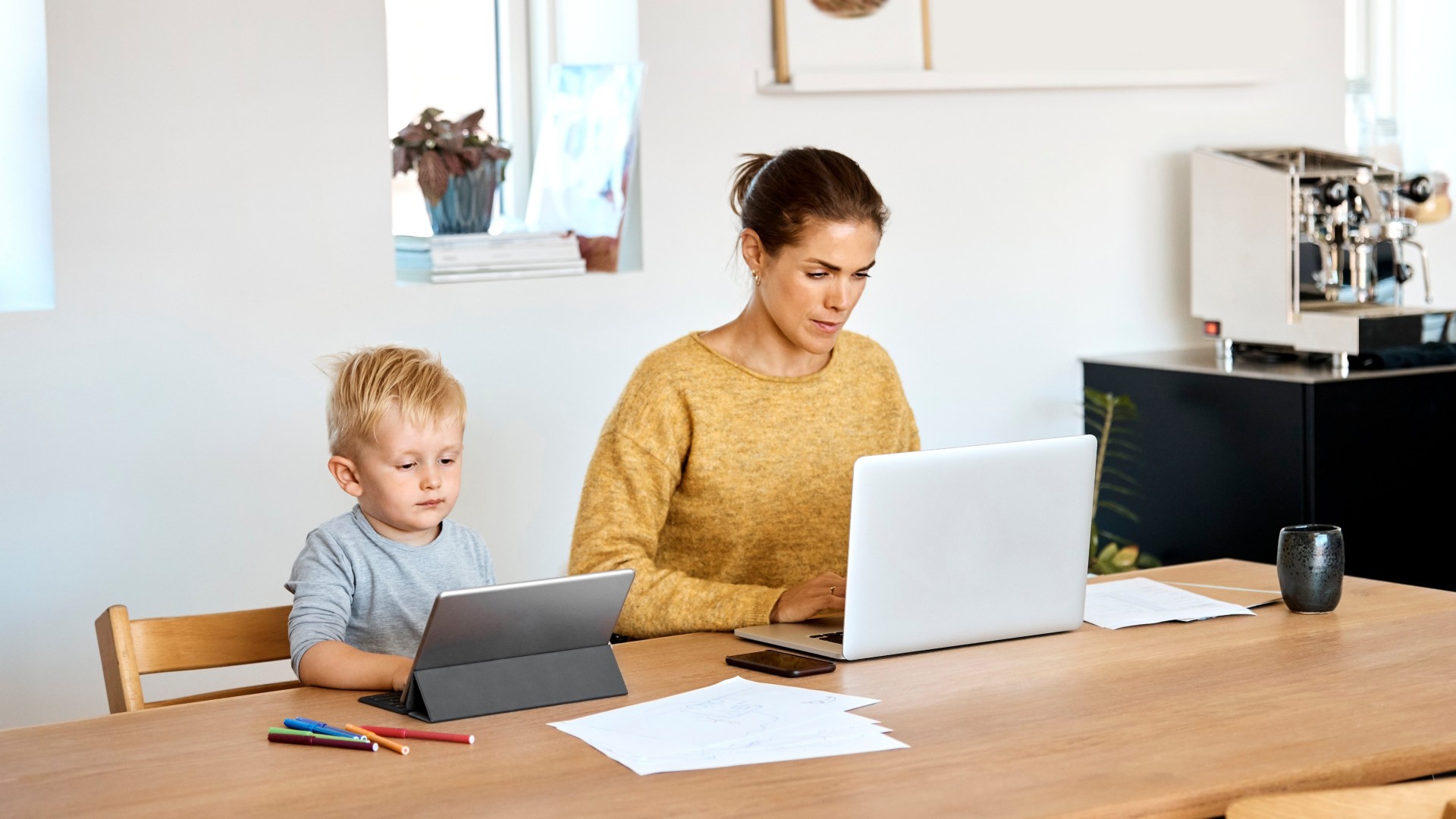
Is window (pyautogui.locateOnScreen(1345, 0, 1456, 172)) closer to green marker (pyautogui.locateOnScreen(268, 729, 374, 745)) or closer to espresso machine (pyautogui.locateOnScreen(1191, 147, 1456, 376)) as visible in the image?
espresso machine (pyautogui.locateOnScreen(1191, 147, 1456, 376))

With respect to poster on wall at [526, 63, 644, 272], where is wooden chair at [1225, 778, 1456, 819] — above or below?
below

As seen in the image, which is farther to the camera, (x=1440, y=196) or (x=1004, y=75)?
(x=1440, y=196)

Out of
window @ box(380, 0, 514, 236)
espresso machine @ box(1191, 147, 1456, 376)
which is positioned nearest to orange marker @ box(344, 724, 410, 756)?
window @ box(380, 0, 514, 236)

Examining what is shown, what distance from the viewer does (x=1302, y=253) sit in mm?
3430

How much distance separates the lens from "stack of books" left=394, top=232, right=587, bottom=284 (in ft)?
9.57

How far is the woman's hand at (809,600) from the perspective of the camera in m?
1.85

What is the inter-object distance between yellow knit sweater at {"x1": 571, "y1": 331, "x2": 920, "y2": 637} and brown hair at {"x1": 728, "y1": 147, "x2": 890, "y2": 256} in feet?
0.63

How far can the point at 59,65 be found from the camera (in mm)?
2547

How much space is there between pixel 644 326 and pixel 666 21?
0.60 metres

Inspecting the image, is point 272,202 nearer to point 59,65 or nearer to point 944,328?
point 59,65

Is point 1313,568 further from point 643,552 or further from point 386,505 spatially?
point 386,505

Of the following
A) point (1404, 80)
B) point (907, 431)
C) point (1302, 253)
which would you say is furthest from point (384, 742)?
point (1404, 80)

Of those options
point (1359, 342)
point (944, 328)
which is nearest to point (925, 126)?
point (944, 328)

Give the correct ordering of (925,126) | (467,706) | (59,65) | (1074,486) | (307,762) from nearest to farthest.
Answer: (307,762), (467,706), (1074,486), (59,65), (925,126)
